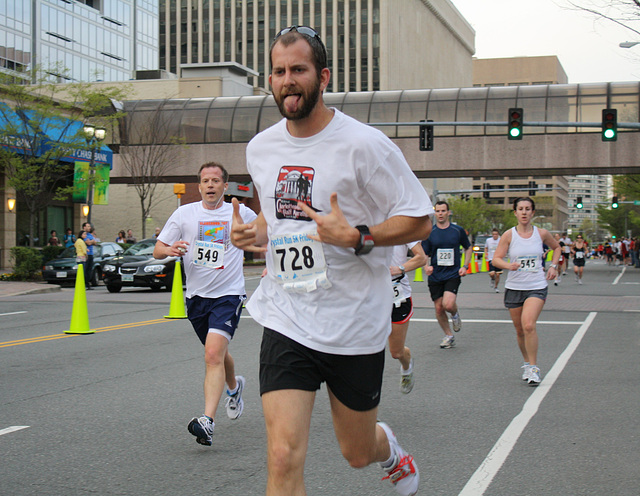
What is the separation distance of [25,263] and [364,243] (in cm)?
2506

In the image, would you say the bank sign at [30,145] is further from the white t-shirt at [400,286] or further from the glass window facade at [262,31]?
the glass window facade at [262,31]

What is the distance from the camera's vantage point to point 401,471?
13.3 feet

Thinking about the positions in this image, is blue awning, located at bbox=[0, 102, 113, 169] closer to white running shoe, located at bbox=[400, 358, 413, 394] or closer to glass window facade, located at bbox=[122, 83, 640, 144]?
glass window facade, located at bbox=[122, 83, 640, 144]

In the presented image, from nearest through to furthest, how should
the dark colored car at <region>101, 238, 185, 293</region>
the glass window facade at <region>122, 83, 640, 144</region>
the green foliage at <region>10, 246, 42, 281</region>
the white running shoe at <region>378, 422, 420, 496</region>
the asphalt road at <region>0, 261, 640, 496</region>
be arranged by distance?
→ the white running shoe at <region>378, 422, 420, 496</region>, the asphalt road at <region>0, 261, 640, 496</region>, the dark colored car at <region>101, 238, 185, 293</region>, the green foliage at <region>10, 246, 42, 281</region>, the glass window facade at <region>122, 83, 640, 144</region>

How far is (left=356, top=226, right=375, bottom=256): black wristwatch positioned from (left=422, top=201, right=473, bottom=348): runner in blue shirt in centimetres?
783

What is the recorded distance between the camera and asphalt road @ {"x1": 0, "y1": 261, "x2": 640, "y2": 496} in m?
4.94

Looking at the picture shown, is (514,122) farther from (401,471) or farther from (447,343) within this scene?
(401,471)

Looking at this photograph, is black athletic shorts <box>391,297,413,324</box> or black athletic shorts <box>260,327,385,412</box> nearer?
black athletic shorts <box>260,327,385,412</box>

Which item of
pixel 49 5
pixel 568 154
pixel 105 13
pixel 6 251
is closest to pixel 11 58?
pixel 49 5

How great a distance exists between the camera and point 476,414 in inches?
272

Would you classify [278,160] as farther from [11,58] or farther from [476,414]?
[11,58]

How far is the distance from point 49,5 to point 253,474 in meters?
69.2

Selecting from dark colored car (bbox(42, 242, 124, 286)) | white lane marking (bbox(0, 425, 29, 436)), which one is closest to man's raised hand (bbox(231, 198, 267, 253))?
white lane marking (bbox(0, 425, 29, 436))

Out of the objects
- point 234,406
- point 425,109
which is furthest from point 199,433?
point 425,109
